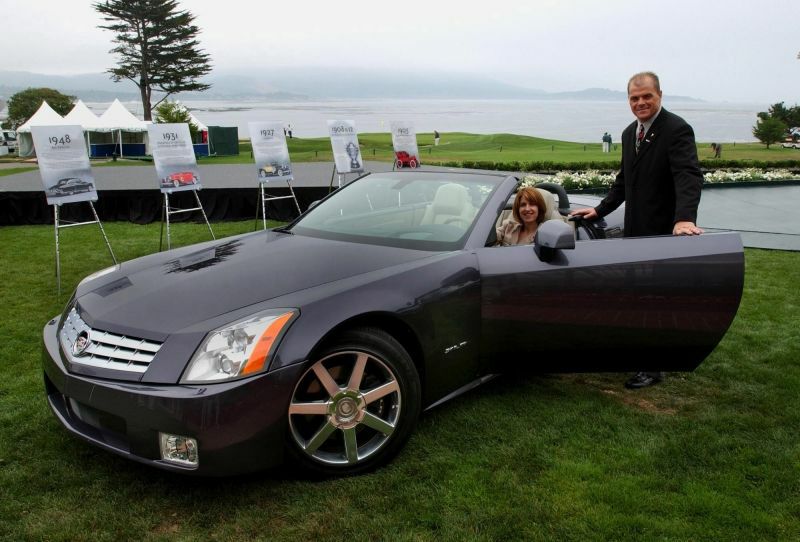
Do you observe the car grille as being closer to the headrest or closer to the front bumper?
the front bumper

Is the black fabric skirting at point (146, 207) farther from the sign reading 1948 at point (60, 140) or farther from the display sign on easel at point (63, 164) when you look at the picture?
the sign reading 1948 at point (60, 140)

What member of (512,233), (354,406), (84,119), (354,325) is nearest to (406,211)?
(512,233)

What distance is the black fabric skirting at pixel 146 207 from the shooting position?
11.3 m

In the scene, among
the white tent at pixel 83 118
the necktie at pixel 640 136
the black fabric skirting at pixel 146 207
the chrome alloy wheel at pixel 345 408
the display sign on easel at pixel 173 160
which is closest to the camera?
the chrome alloy wheel at pixel 345 408

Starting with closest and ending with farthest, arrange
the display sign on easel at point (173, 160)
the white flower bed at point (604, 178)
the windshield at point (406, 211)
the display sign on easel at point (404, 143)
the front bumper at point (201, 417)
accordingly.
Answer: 1. the front bumper at point (201, 417)
2. the windshield at point (406, 211)
3. the display sign on easel at point (173, 160)
4. the display sign on easel at point (404, 143)
5. the white flower bed at point (604, 178)

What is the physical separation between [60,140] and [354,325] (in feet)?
18.7

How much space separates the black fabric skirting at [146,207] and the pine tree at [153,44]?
4177cm

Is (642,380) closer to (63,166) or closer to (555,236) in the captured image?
(555,236)

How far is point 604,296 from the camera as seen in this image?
3447mm

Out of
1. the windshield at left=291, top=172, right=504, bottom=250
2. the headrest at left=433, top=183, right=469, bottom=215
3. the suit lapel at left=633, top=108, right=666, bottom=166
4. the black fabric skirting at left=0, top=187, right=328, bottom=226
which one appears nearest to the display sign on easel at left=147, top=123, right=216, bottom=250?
the black fabric skirting at left=0, top=187, right=328, bottom=226

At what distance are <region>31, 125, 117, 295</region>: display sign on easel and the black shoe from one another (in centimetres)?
542

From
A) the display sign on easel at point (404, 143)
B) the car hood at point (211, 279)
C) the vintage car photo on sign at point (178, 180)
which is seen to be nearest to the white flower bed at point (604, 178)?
the display sign on easel at point (404, 143)

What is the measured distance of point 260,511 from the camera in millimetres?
2746

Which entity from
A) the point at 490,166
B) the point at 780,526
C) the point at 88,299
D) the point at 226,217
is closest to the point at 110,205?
the point at 226,217
